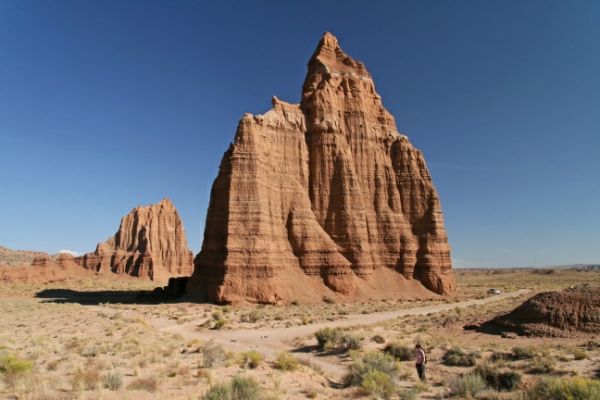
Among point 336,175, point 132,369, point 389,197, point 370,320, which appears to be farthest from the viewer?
point 389,197

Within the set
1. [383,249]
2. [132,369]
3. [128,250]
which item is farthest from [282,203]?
[128,250]

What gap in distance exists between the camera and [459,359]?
656 inches

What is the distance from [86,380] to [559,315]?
2168 cm

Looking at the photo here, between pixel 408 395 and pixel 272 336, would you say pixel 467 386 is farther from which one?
pixel 272 336

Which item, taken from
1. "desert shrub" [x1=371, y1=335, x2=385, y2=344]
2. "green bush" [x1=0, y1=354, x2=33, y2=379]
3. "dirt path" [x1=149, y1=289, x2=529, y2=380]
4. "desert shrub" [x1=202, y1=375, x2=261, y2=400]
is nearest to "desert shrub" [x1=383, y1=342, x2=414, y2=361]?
"dirt path" [x1=149, y1=289, x2=529, y2=380]

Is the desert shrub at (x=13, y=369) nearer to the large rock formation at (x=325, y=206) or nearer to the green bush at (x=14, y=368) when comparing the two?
the green bush at (x=14, y=368)

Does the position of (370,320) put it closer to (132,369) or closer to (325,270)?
(325,270)

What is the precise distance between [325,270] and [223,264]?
12.1m

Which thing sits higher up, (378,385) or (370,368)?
(370,368)

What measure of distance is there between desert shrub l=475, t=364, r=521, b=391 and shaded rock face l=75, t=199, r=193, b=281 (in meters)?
89.3

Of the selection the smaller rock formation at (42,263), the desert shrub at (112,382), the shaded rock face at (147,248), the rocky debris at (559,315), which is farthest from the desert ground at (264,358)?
the shaded rock face at (147,248)

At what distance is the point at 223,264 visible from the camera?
1644 inches

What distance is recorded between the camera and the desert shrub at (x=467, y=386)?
12.3 meters

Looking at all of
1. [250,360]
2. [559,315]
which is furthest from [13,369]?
[559,315]
